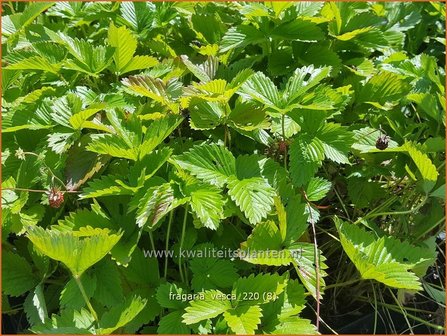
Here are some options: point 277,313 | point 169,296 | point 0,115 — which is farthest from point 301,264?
point 0,115

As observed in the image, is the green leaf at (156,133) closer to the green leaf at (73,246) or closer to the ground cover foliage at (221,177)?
the ground cover foliage at (221,177)

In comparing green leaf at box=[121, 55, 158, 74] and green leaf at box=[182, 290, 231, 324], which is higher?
green leaf at box=[121, 55, 158, 74]

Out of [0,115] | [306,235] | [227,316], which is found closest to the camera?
[227,316]

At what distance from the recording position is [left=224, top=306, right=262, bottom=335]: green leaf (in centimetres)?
95

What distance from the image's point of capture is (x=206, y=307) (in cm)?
99

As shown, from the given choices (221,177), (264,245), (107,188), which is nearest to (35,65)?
(107,188)

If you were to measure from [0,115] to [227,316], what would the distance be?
0.61 meters

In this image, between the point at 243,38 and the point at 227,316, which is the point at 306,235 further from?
the point at 243,38

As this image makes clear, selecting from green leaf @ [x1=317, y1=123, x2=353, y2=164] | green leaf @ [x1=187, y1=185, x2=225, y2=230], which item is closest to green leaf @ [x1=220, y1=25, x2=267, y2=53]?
green leaf @ [x1=317, y1=123, x2=353, y2=164]

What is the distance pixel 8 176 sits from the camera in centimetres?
120

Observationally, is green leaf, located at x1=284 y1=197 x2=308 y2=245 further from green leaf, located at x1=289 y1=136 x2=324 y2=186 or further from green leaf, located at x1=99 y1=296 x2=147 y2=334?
green leaf, located at x1=99 y1=296 x2=147 y2=334

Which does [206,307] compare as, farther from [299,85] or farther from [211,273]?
[299,85]

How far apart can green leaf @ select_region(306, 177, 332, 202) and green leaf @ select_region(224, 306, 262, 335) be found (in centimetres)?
24

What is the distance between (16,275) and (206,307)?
0.37m
